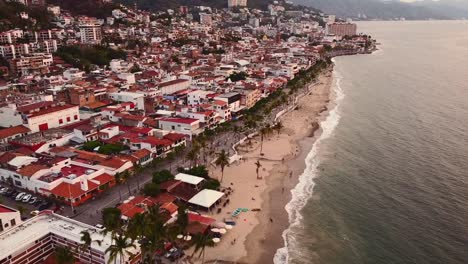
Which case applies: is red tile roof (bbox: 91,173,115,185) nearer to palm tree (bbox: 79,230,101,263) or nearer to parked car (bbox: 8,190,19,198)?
parked car (bbox: 8,190,19,198)

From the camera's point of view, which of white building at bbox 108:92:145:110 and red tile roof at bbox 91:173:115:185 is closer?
red tile roof at bbox 91:173:115:185

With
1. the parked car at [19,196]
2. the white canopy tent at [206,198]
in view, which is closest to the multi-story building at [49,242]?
the white canopy tent at [206,198]

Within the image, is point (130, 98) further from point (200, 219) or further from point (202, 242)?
point (202, 242)

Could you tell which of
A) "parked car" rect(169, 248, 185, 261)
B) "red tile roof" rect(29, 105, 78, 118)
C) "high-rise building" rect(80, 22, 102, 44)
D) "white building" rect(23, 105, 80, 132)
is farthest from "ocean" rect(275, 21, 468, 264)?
"high-rise building" rect(80, 22, 102, 44)

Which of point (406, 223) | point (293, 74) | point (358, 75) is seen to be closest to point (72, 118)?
point (406, 223)

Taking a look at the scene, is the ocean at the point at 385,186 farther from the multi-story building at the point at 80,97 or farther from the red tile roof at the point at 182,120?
the multi-story building at the point at 80,97

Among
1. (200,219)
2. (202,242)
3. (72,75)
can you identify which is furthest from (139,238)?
(72,75)

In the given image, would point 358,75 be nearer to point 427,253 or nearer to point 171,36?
point 171,36
